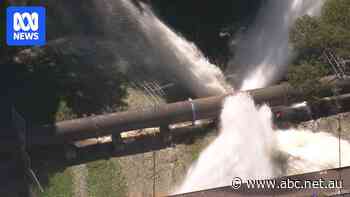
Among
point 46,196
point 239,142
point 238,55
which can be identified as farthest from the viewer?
point 238,55

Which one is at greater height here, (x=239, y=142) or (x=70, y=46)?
(x=70, y=46)

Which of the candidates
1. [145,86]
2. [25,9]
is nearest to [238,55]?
[145,86]

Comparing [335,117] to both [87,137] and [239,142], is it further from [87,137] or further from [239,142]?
[87,137]

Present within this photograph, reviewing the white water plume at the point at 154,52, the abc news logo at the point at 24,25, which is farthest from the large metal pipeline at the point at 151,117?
the abc news logo at the point at 24,25

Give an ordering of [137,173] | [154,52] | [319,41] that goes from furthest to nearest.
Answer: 1. [154,52]
2. [319,41]
3. [137,173]

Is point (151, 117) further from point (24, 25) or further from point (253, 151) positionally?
point (24, 25)

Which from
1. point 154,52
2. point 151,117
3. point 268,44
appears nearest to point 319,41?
point 268,44

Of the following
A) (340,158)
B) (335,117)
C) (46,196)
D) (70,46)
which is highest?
(70,46)

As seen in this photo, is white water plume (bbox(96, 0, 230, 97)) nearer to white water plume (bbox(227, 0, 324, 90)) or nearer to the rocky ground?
white water plume (bbox(227, 0, 324, 90))

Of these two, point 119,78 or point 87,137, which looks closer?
point 87,137
